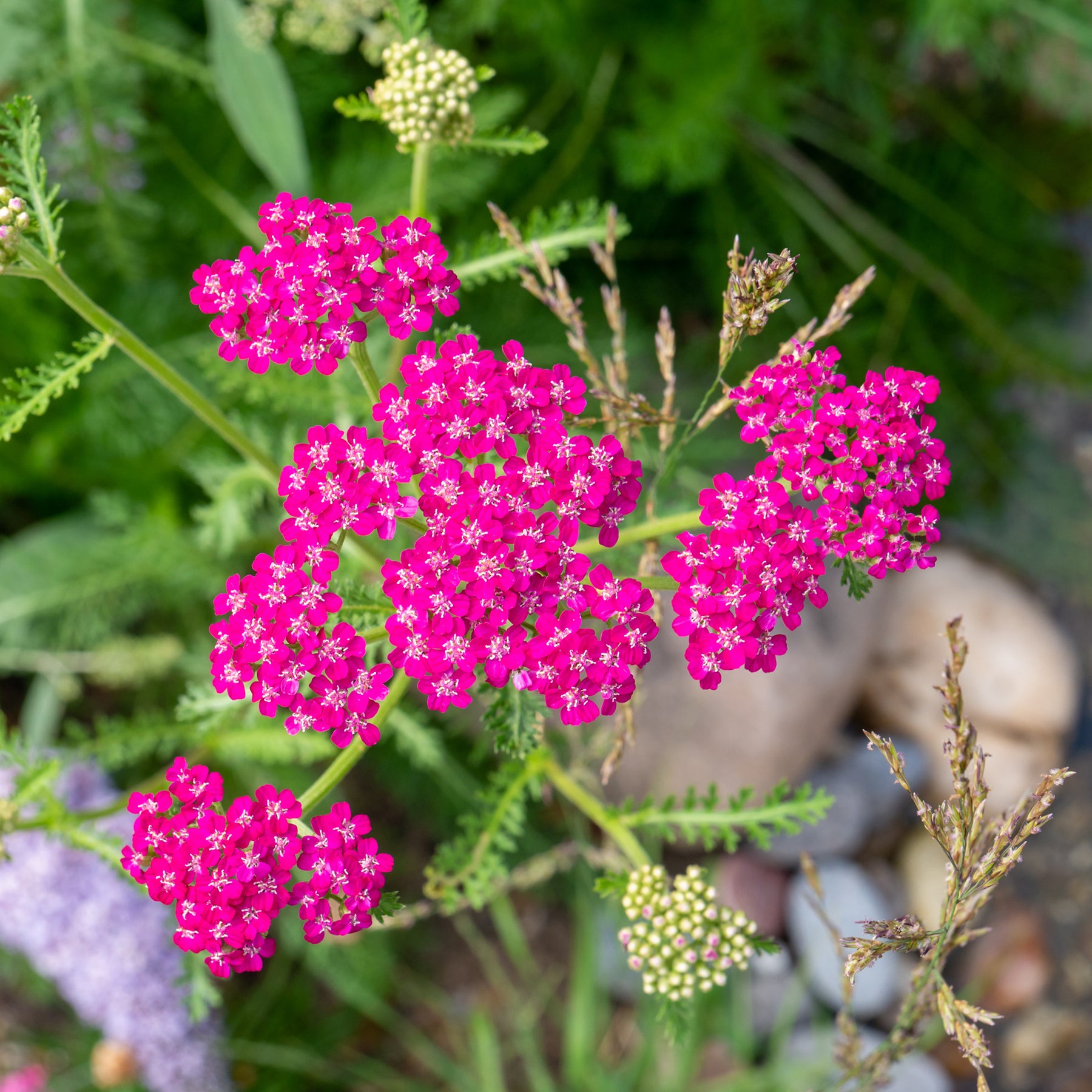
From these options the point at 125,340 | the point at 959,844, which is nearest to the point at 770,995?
the point at 959,844

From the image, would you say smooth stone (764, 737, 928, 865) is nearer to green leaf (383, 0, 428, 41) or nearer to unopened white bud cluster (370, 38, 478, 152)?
unopened white bud cluster (370, 38, 478, 152)

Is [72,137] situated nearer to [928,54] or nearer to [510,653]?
[510,653]

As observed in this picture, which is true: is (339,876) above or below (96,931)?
above

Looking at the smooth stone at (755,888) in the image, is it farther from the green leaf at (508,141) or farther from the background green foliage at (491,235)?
the green leaf at (508,141)

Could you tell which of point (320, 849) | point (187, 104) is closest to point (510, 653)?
point (320, 849)

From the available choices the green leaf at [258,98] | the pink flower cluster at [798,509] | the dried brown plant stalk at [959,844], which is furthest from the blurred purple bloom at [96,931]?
the dried brown plant stalk at [959,844]

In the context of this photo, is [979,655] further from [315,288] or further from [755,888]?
[315,288]
